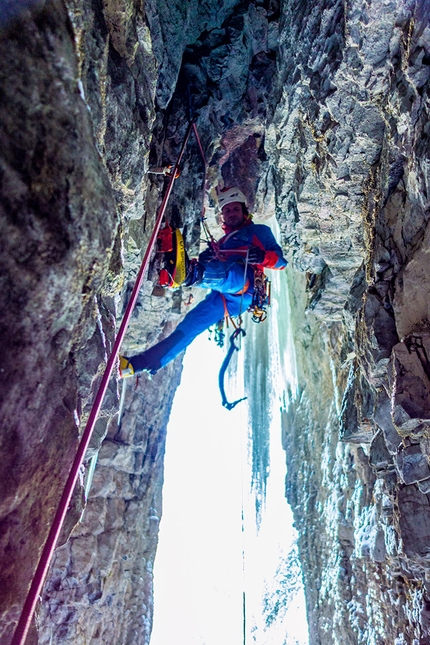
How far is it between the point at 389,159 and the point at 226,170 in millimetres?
3187

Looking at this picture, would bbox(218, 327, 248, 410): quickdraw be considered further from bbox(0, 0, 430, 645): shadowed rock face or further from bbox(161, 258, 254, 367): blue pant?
bbox(0, 0, 430, 645): shadowed rock face

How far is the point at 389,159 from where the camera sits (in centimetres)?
238

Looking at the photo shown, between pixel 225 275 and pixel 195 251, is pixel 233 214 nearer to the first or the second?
pixel 195 251

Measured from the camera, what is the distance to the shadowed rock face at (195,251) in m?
1.28

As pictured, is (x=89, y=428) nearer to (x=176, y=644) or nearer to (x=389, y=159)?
(x=389, y=159)

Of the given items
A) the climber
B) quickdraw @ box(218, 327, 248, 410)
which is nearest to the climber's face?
the climber

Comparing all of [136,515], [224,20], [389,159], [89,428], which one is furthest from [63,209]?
[136,515]

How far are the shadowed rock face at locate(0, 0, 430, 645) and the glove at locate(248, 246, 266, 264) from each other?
0.39m

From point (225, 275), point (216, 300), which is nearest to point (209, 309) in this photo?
point (216, 300)

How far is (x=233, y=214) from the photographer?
15.3 ft

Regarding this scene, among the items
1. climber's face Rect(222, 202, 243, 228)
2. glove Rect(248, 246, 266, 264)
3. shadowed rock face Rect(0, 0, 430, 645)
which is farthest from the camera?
climber's face Rect(222, 202, 243, 228)

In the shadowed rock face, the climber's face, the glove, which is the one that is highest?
the climber's face

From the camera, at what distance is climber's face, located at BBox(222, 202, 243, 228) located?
4.64 meters

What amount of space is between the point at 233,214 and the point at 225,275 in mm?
1012
